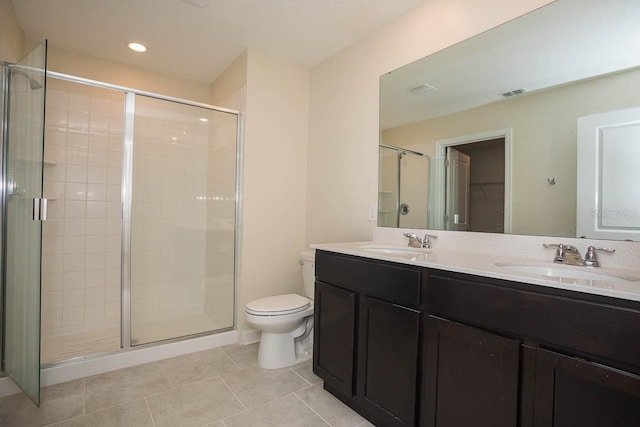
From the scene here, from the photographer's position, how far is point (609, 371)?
34.1 inches

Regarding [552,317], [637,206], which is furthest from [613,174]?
[552,317]

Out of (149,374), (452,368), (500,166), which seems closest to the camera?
(452,368)

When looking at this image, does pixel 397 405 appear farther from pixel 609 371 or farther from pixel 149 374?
pixel 149 374

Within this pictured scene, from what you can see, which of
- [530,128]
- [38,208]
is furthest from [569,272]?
[38,208]

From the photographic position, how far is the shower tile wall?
262 cm

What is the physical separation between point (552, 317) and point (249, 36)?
8.36 ft

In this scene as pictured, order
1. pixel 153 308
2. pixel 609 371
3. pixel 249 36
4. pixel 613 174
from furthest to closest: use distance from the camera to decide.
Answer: pixel 153 308 → pixel 249 36 → pixel 613 174 → pixel 609 371

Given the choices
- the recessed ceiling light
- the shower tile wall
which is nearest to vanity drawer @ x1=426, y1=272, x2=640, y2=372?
the shower tile wall

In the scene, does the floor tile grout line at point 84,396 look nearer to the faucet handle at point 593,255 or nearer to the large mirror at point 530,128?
the large mirror at point 530,128

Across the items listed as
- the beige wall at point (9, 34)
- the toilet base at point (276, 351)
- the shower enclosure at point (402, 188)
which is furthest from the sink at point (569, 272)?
the beige wall at point (9, 34)

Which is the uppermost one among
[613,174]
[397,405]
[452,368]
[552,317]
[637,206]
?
[613,174]

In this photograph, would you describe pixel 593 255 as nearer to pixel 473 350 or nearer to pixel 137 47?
pixel 473 350

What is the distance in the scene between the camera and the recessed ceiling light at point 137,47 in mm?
2602

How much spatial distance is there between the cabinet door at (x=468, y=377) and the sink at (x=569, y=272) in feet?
0.96
